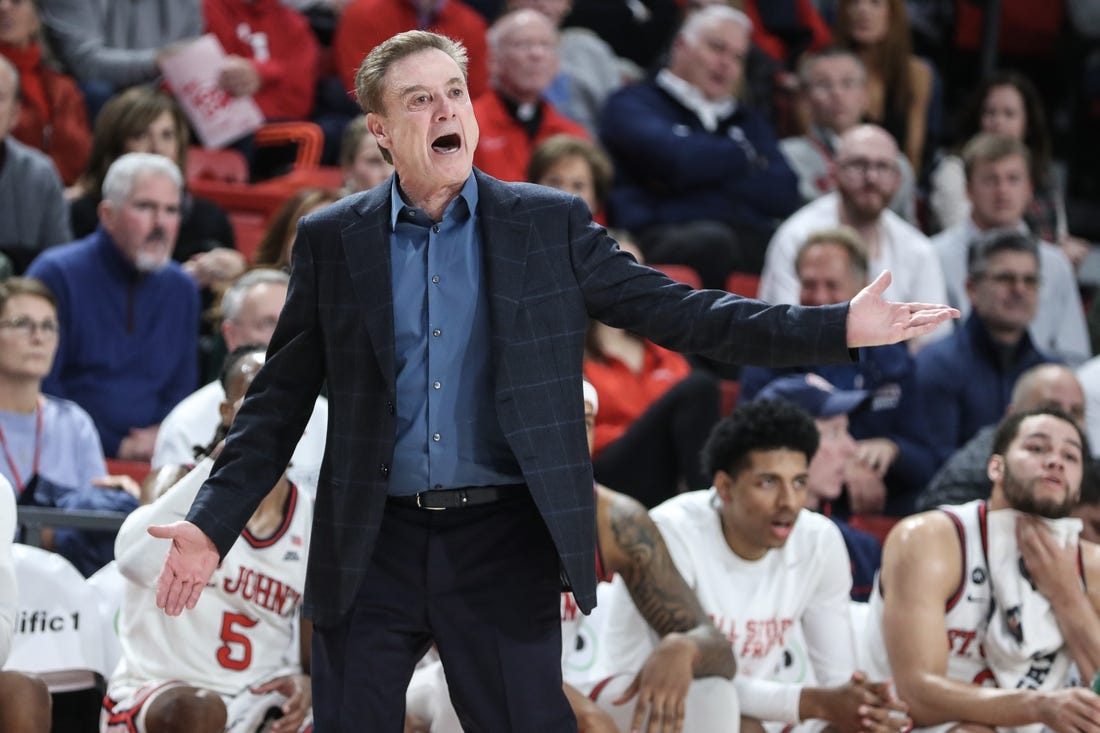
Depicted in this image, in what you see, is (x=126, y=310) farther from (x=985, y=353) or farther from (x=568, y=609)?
(x=985, y=353)

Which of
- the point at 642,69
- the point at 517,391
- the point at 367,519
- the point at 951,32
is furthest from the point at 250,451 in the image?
the point at 951,32

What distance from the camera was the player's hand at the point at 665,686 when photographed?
164 inches

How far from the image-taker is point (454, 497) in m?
2.85

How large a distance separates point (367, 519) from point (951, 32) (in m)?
7.85

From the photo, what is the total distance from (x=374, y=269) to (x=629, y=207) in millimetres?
4522

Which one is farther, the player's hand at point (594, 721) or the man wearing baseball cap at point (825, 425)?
the man wearing baseball cap at point (825, 425)

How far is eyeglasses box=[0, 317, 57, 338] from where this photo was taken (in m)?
5.14

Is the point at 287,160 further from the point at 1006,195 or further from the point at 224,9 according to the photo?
the point at 1006,195

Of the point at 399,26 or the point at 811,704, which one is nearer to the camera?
the point at 811,704

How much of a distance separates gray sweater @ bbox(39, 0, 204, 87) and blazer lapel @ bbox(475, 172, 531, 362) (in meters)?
4.56

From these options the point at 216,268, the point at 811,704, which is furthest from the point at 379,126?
the point at 216,268

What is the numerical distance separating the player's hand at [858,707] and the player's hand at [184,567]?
2.03m

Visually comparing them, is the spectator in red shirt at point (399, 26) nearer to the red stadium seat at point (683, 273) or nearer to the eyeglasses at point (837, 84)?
the red stadium seat at point (683, 273)

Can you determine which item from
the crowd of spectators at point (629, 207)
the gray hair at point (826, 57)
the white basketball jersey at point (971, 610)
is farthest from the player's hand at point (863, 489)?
the gray hair at point (826, 57)
